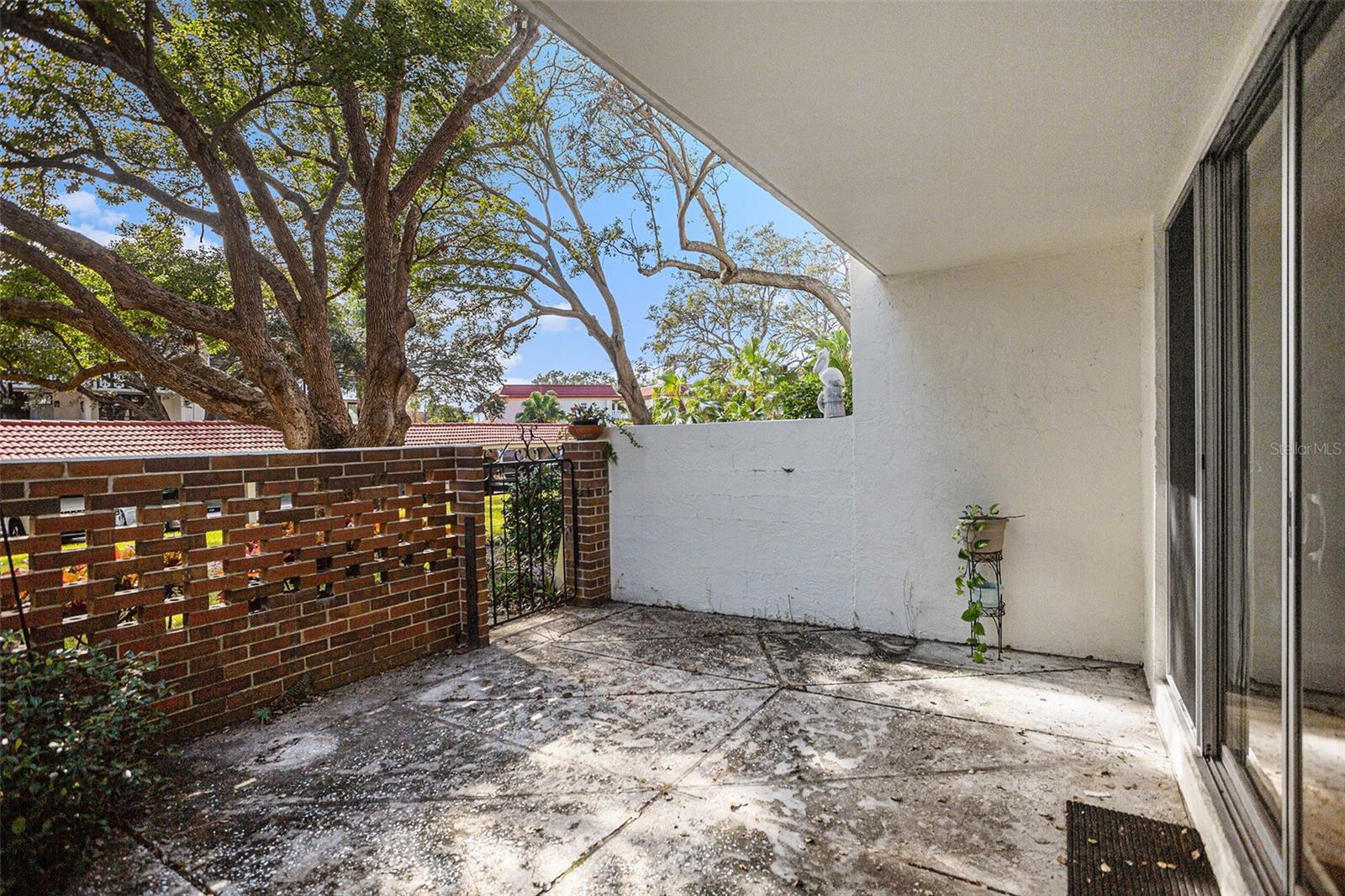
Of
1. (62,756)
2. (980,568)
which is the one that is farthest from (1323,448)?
(62,756)

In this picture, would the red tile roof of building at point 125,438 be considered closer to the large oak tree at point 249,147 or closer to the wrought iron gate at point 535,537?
the large oak tree at point 249,147

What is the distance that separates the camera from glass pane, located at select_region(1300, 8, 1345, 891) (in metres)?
1.20

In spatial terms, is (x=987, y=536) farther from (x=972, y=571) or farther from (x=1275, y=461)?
(x=1275, y=461)

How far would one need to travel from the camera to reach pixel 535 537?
5.56m

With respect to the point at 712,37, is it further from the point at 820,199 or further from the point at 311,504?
the point at 311,504

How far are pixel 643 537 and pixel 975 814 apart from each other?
334 centimetres

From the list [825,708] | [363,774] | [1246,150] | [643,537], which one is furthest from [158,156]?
[1246,150]

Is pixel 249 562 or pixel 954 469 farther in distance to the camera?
pixel 954 469

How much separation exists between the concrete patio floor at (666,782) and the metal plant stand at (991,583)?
202 mm

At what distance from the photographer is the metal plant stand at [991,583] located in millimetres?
3631

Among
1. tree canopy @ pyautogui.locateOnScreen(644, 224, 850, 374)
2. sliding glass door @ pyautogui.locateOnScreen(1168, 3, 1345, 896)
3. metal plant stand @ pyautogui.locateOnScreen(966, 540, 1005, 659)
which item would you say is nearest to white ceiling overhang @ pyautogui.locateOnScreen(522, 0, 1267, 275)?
sliding glass door @ pyautogui.locateOnScreen(1168, 3, 1345, 896)

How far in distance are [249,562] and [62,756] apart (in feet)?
3.85

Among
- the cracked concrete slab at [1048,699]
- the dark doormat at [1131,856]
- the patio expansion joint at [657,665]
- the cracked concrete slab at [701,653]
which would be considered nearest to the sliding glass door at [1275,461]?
the dark doormat at [1131,856]

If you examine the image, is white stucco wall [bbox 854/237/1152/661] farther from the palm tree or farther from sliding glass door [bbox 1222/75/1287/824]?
the palm tree
